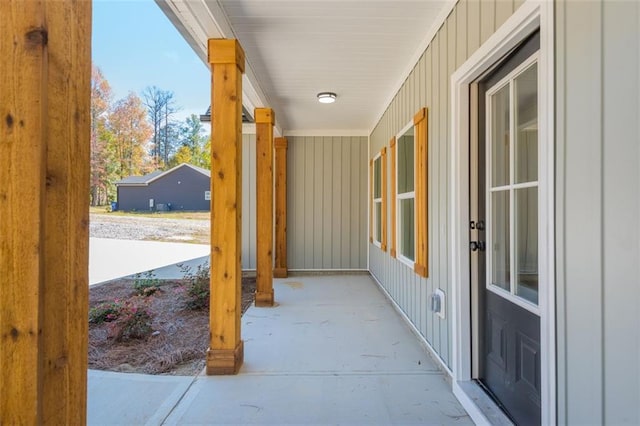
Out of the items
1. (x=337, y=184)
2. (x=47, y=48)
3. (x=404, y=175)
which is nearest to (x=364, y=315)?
(x=404, y=175)

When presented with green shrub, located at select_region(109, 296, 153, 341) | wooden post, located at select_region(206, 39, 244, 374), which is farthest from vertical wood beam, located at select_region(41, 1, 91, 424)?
green shrub, located at select_region(109, 296, 153, 341)

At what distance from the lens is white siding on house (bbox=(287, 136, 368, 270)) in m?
6.24

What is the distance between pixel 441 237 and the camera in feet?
8.17

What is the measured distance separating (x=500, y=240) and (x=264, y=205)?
9.61 ft

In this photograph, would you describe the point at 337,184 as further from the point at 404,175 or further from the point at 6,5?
the point at 6,5

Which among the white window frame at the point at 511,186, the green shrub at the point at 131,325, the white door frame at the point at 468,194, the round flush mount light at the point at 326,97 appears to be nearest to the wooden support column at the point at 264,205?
the round flush mount light at the point at 326,97

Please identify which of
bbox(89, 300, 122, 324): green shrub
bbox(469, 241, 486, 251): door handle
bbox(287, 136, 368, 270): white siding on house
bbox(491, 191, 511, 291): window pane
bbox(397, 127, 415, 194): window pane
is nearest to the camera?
bbox(491, 191, 511, 291): window pane

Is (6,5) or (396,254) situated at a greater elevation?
(6,5)

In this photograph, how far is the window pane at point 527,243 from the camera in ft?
5.22

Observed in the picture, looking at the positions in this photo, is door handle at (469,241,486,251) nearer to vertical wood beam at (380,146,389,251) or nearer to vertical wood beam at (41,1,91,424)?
vertical wood beam at (41,1,91,424)

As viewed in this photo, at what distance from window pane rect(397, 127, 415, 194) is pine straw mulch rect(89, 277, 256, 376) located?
245 centimetres

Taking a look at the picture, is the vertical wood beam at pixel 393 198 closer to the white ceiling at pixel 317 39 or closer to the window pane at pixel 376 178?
the white ceiling at pixel 317 39

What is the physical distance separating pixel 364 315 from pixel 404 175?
168cm

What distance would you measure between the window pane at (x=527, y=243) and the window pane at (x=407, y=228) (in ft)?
5.42
